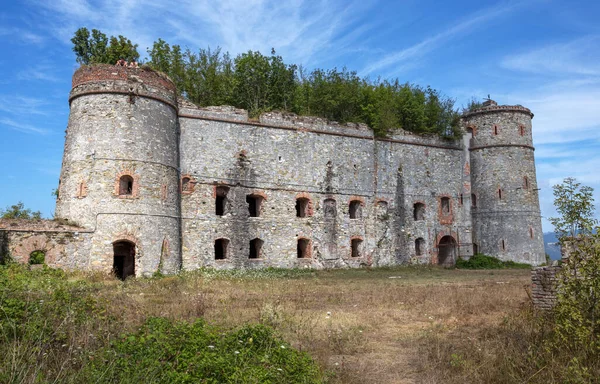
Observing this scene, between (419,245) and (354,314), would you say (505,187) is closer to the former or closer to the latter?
(419,245)

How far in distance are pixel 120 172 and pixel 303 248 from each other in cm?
1002

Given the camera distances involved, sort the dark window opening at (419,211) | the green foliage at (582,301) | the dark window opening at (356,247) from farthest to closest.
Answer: the dark window opening at (419,211) < the dark window opening at (356,247) < the green foliage at (582,301)

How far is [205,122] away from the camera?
69.2ft

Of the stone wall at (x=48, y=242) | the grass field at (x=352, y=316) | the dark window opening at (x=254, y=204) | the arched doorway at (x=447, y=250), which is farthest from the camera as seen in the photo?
the arched doorway at (x=447, y=250)

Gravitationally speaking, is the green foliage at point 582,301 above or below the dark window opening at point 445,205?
below

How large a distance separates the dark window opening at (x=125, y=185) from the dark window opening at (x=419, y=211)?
16.0 meters

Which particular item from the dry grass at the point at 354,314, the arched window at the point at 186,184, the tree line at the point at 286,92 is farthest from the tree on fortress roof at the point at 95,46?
the dry grass at the point at 354,314

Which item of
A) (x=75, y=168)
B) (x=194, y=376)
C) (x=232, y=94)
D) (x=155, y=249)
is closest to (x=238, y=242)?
(x=155, y=249)

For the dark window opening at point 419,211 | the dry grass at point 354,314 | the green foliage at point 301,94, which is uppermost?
the green foliage at point 301,94

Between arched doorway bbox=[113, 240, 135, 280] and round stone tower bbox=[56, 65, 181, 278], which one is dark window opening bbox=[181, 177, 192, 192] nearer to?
round stone tower bbox=[56, 65, 181, 278]

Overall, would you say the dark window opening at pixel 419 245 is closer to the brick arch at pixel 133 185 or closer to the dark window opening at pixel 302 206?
the dark window opening at pixel 302 206

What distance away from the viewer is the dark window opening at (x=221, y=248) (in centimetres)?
2108

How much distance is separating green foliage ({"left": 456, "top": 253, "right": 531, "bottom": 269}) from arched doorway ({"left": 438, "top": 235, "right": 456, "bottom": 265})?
28.3 inches

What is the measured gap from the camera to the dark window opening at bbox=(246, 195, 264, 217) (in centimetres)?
2217
